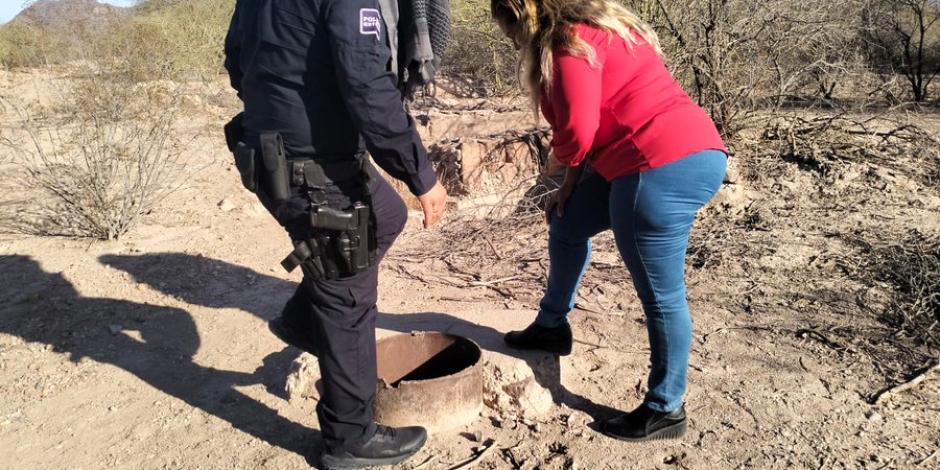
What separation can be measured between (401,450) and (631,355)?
1.29 m

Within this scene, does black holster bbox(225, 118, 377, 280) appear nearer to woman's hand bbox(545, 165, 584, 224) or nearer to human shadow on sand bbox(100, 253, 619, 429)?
woman's hand bbox(545, 165, 584, 224)

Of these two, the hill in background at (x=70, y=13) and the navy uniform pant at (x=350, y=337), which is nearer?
the navy uniform pant at (x=350, y=337)

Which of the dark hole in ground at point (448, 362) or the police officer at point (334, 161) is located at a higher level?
the police officer at point (334, 161)

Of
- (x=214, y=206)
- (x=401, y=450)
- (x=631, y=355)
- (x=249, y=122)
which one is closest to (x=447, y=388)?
(x=401, y=450)

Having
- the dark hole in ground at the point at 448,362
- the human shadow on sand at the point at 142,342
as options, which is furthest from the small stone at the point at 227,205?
the dark hole in ground at the point at 448,362

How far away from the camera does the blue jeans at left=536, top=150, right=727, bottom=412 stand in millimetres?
2375

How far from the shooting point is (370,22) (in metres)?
2.14

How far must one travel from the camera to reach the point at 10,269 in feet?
15.3

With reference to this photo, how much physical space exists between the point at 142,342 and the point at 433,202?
2215 millimetres

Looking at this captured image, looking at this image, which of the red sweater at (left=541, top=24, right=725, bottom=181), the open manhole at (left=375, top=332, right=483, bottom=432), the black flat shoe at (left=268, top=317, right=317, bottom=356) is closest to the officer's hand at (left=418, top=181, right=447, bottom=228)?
the red sweater at (left=541, top=24, right=725, bottom=181)

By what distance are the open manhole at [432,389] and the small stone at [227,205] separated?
3157 millimetres

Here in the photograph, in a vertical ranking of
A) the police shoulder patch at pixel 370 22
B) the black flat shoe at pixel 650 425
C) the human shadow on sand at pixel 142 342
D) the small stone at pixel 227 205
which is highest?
the police shoulder patch at pixel 370 22

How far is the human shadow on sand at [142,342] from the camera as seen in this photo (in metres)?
3.11

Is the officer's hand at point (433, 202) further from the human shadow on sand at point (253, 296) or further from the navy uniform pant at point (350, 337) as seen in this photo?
the human shadow on sand at point (253, 296)
